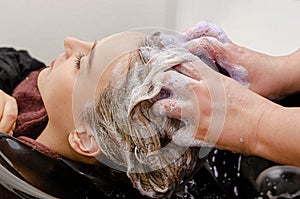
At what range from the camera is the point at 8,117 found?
1150 mm

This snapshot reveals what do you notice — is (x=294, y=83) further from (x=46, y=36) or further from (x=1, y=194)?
(x=46, y=36)

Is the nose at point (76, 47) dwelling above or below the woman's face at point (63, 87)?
above

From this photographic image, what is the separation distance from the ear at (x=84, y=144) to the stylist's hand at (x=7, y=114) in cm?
24

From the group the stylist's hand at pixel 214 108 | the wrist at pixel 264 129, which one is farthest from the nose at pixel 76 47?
the wrist at pixel 264 129

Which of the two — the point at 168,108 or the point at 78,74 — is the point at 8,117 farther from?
the point at 168,108

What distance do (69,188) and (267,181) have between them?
349 mm

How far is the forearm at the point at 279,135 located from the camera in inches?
28.4

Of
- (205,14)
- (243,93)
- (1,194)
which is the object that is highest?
(243,93)

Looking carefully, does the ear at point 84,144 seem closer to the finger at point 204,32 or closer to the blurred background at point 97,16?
the finger at point 204,32

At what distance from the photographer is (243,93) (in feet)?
2.63

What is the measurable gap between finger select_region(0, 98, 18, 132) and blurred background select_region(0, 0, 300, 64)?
512 mm

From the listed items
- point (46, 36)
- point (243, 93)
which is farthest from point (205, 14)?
point (243, 93)

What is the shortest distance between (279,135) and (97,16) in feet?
3.45

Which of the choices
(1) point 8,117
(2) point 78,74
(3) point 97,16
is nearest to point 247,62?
(2) point 78,74
